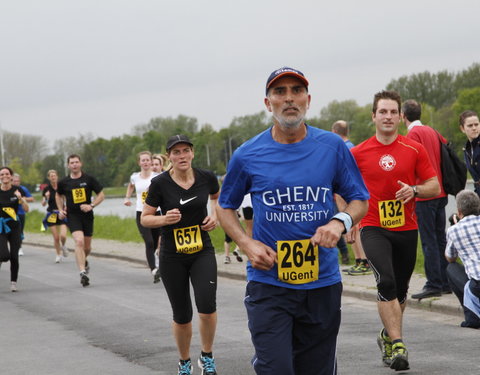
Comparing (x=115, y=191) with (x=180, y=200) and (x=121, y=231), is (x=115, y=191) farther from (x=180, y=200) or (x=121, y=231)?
(x=180, y=200)

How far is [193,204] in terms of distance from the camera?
7.61m

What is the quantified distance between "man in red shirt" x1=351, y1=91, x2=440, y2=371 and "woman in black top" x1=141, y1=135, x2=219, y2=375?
4.41 feet

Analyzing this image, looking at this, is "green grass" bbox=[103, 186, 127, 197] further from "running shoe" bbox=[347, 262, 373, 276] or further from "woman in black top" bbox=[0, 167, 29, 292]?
"running shoe" bbox=[347, 262, 373, 276]

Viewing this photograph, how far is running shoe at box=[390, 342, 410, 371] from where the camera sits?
6.63m

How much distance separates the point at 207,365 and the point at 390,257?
168 centimetres

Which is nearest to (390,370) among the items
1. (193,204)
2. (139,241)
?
(193,204)

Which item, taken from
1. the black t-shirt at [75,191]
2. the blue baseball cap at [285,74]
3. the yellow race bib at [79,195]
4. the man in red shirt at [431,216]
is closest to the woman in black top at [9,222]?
the black t-shirt at [75,191]

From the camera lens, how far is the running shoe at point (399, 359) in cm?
663

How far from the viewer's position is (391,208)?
6918mm

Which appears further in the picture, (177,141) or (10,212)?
(10,212)

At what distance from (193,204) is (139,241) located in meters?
17.0

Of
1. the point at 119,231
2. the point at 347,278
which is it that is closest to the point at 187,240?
the point at 347,278

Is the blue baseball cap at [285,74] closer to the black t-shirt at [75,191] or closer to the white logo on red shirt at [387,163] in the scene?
the white logo on red shirt at [387,163]

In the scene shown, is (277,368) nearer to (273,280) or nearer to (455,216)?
(273,280)
